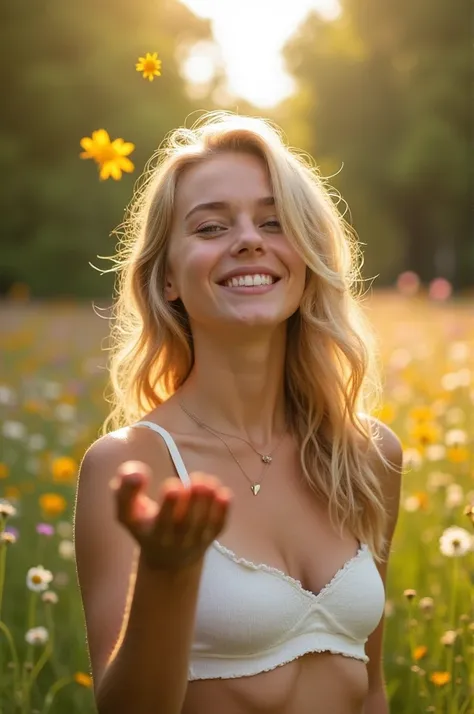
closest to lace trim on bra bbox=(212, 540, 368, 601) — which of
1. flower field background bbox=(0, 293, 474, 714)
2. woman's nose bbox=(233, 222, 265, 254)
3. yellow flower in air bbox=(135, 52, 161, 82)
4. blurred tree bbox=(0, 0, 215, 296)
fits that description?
flower field background bbox=(0, 293, 474, 714)

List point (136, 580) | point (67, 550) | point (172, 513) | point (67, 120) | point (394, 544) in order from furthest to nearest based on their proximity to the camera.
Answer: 1. point (67, 120)
2. point (394, 544)
3. point (67, 550)
4. point (136, 580)
5. point (172, 513)

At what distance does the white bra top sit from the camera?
5.94ft

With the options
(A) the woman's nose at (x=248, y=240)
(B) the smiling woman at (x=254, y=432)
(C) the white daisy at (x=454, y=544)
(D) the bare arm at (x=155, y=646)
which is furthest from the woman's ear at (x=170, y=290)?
(D) the bare arm at (x=155, y=646)

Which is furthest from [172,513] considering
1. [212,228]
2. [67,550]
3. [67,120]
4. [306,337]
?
[67,120]

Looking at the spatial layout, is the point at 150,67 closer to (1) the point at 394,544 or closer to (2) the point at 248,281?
(2) the point at 248,281

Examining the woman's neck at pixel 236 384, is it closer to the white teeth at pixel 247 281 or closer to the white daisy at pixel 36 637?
the white teeth at pixel 247 281

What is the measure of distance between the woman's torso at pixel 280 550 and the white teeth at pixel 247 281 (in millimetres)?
268

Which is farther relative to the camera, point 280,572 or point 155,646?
point 280,572

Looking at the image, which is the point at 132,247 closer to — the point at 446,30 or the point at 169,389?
the point at 169,389

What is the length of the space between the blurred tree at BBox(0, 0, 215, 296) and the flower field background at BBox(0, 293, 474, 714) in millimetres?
11773

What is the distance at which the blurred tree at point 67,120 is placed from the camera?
1808cm

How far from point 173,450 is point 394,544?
1.85 meters

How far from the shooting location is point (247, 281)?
6.45 ft

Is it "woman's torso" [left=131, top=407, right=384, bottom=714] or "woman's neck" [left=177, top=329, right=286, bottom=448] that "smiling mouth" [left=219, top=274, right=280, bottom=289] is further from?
"woman's torso" [left=131, top=407, right=384, bottom=714]
